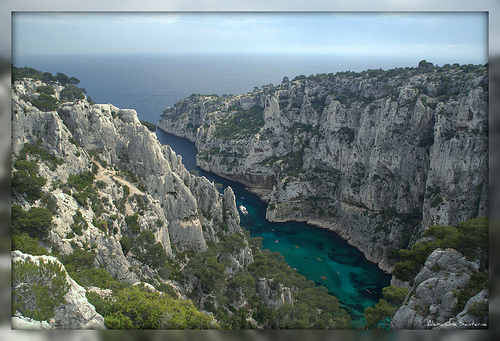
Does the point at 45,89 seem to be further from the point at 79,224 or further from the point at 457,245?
the point at 457,245

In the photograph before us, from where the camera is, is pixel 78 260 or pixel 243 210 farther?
pixel 243 210

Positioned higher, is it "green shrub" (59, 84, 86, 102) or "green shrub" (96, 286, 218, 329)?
"green shrub" (59, 84, 86, 102)

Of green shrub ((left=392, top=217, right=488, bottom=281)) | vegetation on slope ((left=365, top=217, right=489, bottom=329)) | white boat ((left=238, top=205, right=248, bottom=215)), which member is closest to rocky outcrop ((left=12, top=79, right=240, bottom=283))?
vegetation on slope ((left=365, top=217, right=489, bottom=329))

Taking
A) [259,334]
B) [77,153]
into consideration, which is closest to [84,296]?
[259,334]

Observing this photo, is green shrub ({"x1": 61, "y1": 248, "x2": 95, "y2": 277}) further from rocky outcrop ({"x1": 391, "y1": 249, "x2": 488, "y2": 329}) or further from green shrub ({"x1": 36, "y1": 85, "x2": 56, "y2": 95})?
rocky outcrop ({"x1": 391, "y1": 249, "x2": 488, "y2": 329})

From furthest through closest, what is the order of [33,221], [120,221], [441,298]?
[120,221] → [33,221] → [441,298]

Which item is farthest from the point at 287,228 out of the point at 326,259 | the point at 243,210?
the point at 326,259
